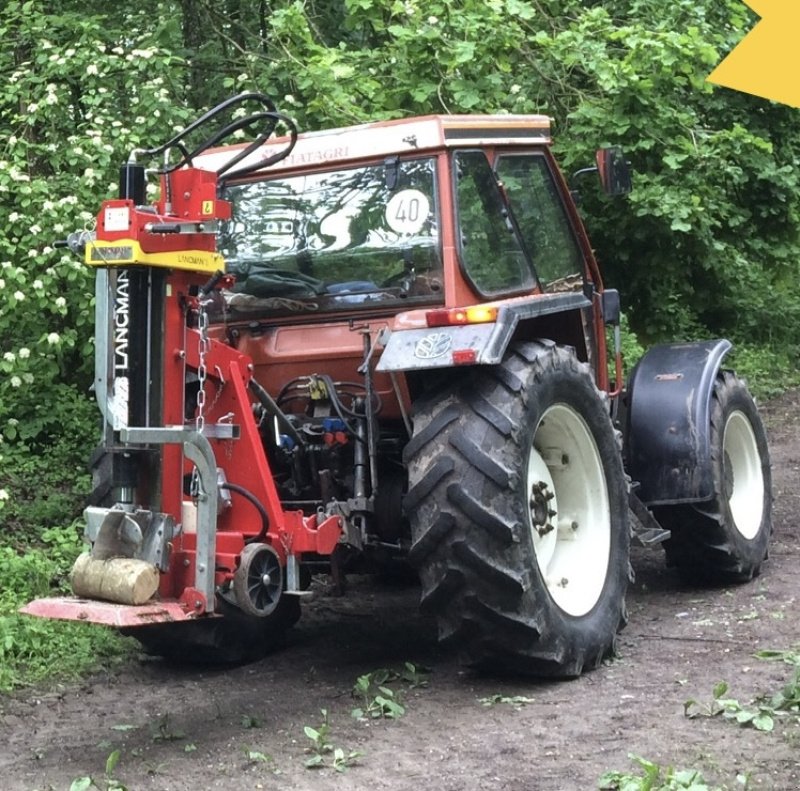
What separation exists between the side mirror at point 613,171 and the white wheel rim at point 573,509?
116cm

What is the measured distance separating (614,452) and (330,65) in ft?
12.8

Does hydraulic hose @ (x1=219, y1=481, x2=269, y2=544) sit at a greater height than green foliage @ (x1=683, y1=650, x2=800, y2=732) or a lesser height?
greater

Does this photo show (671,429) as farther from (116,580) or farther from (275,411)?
(116,580)

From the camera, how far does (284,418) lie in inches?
204

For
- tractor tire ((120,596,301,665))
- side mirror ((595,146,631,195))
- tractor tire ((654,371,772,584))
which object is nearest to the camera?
tractor tire ((120,596,301,665))

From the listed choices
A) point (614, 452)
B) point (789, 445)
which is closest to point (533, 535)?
point (614, 452)

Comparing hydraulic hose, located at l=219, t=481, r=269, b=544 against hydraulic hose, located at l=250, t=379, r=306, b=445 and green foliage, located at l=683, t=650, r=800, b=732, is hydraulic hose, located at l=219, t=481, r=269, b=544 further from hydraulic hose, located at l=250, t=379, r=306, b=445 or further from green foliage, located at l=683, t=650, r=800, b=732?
green foliage, located at l=683, t=650, r=800, b=732

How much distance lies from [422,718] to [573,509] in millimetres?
1321

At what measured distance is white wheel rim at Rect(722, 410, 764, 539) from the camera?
22.4ft

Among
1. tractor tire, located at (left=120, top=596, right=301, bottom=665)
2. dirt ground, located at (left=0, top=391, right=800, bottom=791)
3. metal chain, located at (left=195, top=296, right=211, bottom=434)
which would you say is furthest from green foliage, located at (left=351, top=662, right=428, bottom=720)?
metal chain, located at (left=195, top=296, right=211, bottom=434)

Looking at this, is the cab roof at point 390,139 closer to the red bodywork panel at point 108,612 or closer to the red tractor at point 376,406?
the red tractor at point 376,406

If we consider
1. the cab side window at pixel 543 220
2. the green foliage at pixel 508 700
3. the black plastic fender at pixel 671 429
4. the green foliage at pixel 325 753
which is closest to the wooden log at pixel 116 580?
the green foliage at pixel 325 753

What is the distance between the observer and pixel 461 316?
16.1 ft

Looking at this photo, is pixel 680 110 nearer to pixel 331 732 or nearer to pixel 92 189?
pixel 92 189
